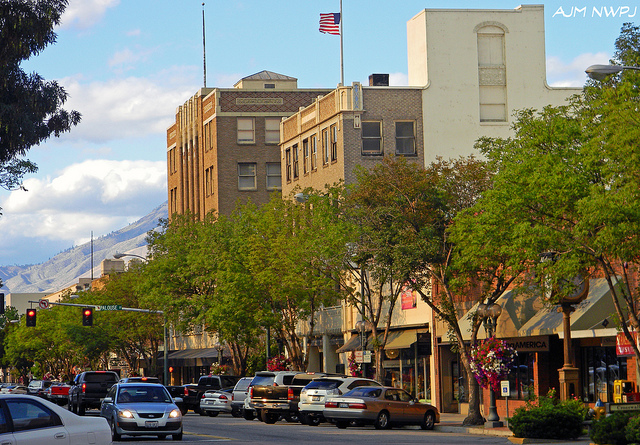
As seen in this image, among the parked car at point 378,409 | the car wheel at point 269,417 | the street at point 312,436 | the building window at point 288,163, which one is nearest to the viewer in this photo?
the street at point 312,436

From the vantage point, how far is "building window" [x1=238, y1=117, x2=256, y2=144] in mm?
75562

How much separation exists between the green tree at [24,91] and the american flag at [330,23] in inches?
1257

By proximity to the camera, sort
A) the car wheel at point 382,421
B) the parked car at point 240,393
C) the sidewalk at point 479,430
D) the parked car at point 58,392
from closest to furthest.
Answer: the sidewalk at point 479,430
the car wheel at point 382,421
the parked car at point 240,393
the parked car at point 58,392

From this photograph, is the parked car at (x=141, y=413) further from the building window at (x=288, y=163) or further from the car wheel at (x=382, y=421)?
the building window at (x=288, y=163)

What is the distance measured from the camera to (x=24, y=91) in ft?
87.9

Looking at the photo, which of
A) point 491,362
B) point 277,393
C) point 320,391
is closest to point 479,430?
point 491,362

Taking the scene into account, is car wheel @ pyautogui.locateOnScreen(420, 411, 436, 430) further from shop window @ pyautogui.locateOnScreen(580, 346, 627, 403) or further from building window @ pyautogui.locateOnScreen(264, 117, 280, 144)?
building window @ pyautogui.locateOnScreen(264, 117, 280, 144)

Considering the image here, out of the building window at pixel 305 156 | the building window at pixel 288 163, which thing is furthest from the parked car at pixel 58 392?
the building window at pixel 305 156

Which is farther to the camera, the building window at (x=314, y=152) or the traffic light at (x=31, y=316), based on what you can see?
the traffic light at (x=31, y=316)

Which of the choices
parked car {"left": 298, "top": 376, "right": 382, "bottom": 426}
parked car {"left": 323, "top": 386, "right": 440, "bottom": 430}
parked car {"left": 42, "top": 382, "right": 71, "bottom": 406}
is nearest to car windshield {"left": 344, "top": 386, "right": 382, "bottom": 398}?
parked car {"left": 323, "top": 386, "right": 440, "bottom": 430}

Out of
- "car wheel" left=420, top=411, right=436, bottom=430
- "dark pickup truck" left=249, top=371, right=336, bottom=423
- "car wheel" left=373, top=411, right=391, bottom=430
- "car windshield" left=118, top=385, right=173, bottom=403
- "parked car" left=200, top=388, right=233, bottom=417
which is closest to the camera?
"car windshield" left=118, top=385, right=173, bottom=403

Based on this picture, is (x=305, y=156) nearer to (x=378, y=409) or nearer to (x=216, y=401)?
(x=216, y=401)

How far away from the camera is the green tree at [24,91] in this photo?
84.0ft

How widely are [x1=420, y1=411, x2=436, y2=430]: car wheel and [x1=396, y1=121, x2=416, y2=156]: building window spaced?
2314 cm
